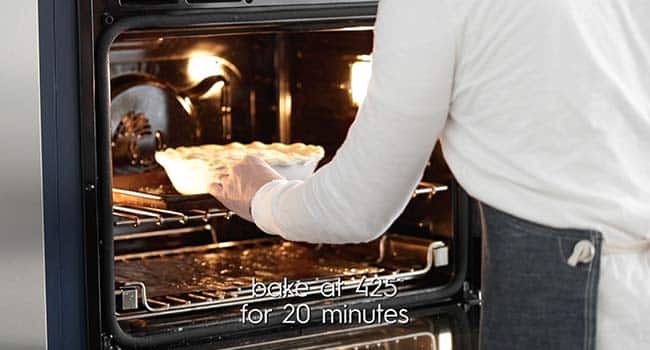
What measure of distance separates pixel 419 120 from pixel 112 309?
567 millimetres

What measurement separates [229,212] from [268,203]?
0.35m

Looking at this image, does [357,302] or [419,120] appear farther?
[357,302]

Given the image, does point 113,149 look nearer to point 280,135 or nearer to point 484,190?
point 280,135

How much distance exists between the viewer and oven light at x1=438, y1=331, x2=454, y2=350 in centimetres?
185

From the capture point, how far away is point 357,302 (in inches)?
75.5

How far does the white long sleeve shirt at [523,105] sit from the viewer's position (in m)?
1.24

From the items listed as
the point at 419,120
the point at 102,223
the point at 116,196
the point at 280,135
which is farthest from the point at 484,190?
the point at 280,135

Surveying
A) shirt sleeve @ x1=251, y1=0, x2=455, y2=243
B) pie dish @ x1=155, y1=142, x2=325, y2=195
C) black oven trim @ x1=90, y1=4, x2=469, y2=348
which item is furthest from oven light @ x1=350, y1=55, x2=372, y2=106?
shirt sleeve @ x1=251, y1=0, x2=455, y2=243

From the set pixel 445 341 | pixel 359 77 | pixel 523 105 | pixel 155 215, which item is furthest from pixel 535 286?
pixel 359 77

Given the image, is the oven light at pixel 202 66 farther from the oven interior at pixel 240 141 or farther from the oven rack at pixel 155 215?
the oven rack at pixel 155 215

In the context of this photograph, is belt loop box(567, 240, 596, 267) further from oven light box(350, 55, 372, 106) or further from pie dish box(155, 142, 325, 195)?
oven light box(350, 55, 372, 106)

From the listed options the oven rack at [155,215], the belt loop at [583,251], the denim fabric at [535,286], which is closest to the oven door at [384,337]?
the oven rack at [155,215]

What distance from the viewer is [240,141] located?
7.14 ft

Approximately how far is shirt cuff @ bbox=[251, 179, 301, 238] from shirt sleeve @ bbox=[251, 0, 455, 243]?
0.16ft
